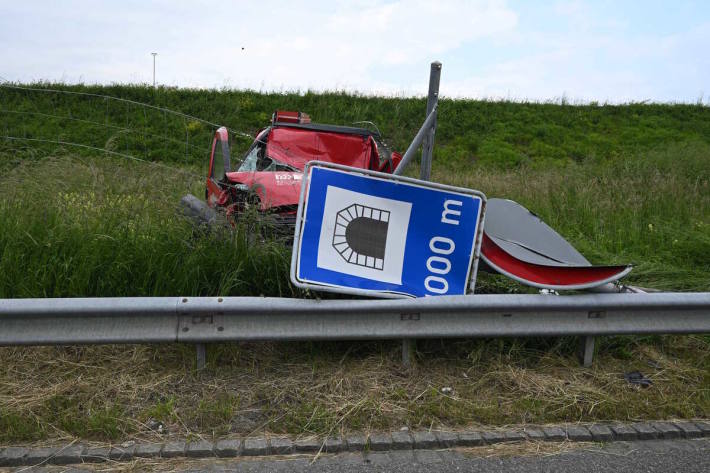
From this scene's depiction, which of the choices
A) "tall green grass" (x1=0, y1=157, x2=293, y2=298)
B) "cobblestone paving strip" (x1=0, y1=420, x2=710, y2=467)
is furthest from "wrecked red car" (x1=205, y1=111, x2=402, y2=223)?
"cobblestone paving strip" (x1=0, y1=420, x2=710, y2=467)

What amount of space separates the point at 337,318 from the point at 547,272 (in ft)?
4.69

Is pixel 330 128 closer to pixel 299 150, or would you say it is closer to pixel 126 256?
pixel 299 150

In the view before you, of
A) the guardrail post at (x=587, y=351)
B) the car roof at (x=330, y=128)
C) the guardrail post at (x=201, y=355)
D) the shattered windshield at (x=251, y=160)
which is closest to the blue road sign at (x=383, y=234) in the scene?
the guardrail post at (x=201, y=355)

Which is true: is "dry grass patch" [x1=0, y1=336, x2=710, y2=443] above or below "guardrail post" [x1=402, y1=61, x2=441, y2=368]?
below

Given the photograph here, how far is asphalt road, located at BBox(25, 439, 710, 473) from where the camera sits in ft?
9.55

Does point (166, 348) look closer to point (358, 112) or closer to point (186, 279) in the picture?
point (186, 279)

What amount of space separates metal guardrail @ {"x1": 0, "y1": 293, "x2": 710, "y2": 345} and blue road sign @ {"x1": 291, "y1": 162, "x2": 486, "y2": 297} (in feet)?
0.82

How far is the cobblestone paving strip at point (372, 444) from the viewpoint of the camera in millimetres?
2971

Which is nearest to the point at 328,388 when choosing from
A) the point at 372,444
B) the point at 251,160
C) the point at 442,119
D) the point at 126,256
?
the point at 372,444

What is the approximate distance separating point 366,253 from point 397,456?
1399mm

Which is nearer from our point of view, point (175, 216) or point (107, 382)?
point (107, 382)

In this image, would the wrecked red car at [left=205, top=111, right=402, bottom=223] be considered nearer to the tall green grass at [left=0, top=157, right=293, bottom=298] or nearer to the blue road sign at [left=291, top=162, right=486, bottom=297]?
the tall green grass at [left=0, top=157, right=293, bottom=298]

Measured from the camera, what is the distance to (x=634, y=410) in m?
3.51

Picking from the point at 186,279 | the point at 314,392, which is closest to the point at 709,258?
the point at 314,392
